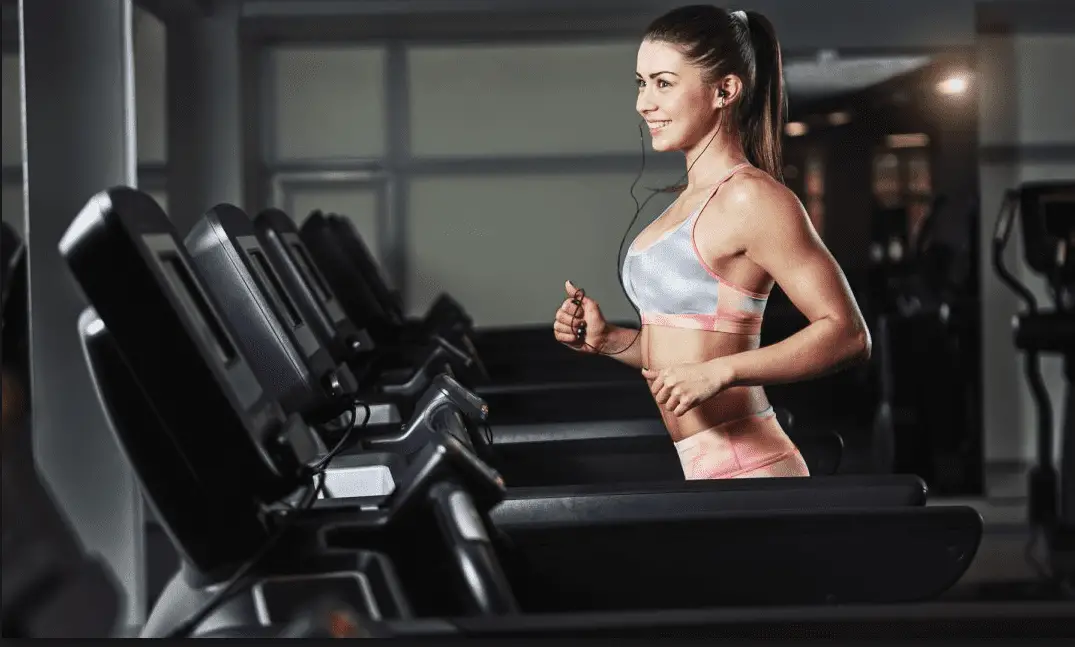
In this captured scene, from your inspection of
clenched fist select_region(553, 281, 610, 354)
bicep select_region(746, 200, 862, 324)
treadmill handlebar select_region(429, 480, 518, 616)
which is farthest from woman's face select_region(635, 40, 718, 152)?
treadmill handlebar select_region(429, 480, 518, 616)

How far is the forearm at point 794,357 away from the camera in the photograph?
1.93m

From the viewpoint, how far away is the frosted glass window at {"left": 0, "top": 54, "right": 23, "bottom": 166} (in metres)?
2.55

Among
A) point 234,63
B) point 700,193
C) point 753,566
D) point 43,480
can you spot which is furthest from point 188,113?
point 753,566

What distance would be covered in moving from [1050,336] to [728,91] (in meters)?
1.11

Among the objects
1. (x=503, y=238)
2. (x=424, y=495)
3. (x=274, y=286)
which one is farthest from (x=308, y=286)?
(x=424, y=495)

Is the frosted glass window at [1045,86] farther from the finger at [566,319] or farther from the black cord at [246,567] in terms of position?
the black cord at [246,567]

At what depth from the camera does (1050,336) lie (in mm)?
2672

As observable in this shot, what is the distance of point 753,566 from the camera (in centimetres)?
166

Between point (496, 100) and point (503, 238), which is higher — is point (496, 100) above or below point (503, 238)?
above

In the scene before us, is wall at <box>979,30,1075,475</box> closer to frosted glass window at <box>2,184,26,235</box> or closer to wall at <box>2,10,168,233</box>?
wall at <box>2,10,168,233</box>

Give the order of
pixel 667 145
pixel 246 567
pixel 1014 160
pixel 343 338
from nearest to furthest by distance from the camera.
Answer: pixel 246 567 → pixel 667 145 → pixel 343 338 → pixel 1014 160

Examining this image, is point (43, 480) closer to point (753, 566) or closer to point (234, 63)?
point (234, 63)

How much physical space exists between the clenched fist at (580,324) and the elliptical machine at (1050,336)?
3.29ft

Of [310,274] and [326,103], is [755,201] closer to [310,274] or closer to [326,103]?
[310,274]
